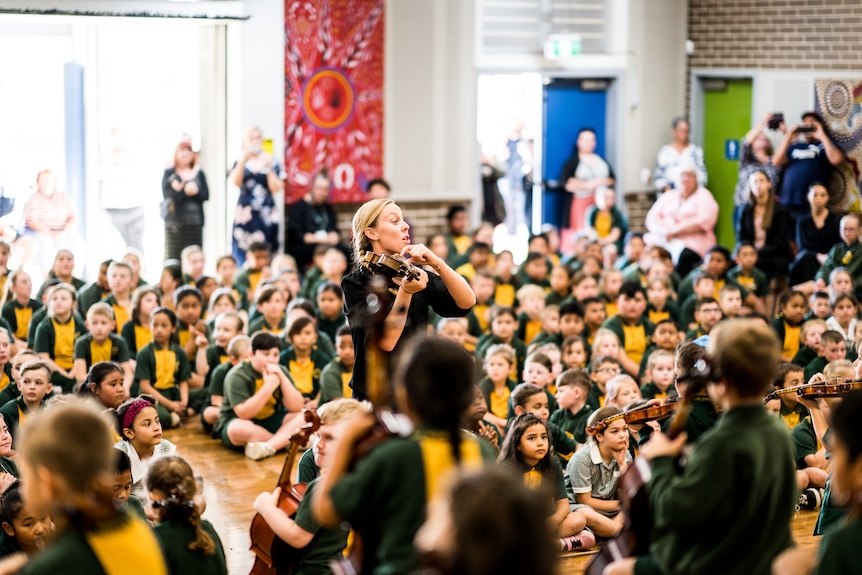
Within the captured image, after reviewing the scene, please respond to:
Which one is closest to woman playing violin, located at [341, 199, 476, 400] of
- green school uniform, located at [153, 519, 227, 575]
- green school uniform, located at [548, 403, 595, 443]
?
green school uniform, located at [153, 519, 227, 575]

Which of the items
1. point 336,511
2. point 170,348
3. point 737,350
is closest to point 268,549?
point 336,511

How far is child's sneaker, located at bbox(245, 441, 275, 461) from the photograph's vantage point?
6.98 metres

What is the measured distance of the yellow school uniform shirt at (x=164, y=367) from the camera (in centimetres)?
762

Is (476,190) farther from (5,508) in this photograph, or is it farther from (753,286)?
(5,508)

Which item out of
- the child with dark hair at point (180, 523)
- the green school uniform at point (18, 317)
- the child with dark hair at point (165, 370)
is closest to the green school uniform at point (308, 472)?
the child with dark hair at point (180, 523)

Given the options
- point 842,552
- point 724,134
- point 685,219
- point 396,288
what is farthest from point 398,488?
point 724,134

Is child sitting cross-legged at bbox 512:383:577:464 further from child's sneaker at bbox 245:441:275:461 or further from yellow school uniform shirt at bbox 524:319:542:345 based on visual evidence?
yellow school uniform shirt at bbox 524:319:542:345

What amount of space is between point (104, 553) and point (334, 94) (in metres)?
9.23

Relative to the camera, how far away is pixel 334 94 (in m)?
11.5

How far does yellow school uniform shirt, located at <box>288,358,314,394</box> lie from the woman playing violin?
3.20 metres

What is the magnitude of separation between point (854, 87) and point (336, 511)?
10167 millimetres

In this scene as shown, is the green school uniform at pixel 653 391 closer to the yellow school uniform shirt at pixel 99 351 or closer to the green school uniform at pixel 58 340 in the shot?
the yellow school uniform shirt at pixel 99 351

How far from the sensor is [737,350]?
2963 millimetres

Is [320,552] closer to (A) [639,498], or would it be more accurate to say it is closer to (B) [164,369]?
(A) [639,498]
